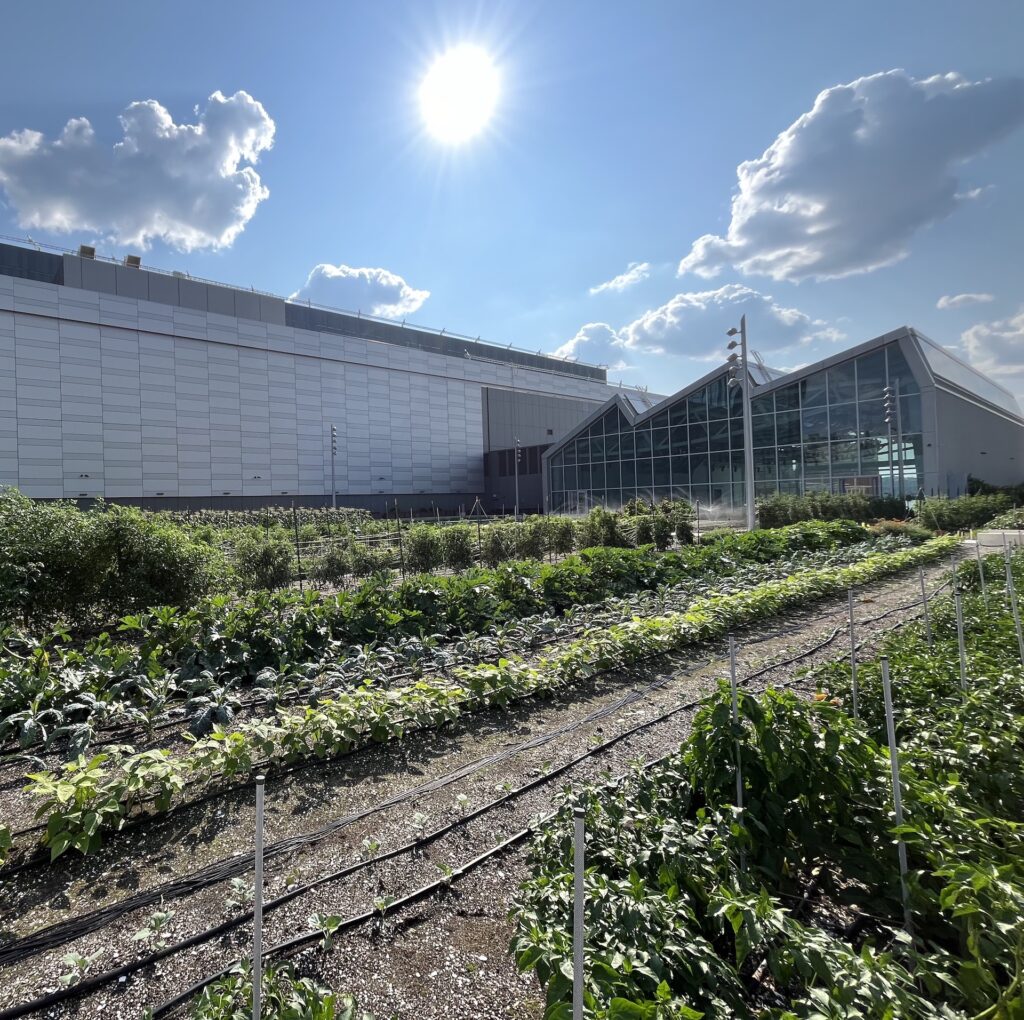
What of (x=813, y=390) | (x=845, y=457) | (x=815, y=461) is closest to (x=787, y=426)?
(x=813, y=390)

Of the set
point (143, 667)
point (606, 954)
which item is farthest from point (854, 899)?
point (143, 667)

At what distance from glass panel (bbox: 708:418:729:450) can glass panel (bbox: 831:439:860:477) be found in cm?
480

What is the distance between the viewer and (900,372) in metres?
23.4

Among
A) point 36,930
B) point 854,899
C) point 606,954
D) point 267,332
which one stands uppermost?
point 267,332

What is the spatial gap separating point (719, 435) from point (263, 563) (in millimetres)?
23173

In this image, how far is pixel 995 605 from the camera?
6.53 m

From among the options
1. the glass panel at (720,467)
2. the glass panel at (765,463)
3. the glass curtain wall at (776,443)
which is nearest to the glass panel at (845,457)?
the glass curtain wall at (776,443)

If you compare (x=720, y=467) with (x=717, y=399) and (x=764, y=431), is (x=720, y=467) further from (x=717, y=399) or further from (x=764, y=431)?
(x=717, y=399)

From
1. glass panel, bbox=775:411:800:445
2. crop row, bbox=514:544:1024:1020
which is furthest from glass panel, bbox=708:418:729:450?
crop row, bbox=514:544:1024:1020

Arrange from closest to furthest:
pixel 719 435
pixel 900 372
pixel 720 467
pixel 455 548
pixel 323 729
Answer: pixel 323 729 → pixel 455 548 → pixel 900 372 → pixel 720 467 → pixel 719 435

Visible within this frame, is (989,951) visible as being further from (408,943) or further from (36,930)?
(36,930)

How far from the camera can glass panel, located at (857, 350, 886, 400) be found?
23984 mm

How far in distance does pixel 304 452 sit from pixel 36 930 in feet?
155

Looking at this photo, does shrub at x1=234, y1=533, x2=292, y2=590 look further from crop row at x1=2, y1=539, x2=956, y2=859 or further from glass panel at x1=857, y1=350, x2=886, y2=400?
glass panel at x1=857, y1=350, x2=886, y2=400
